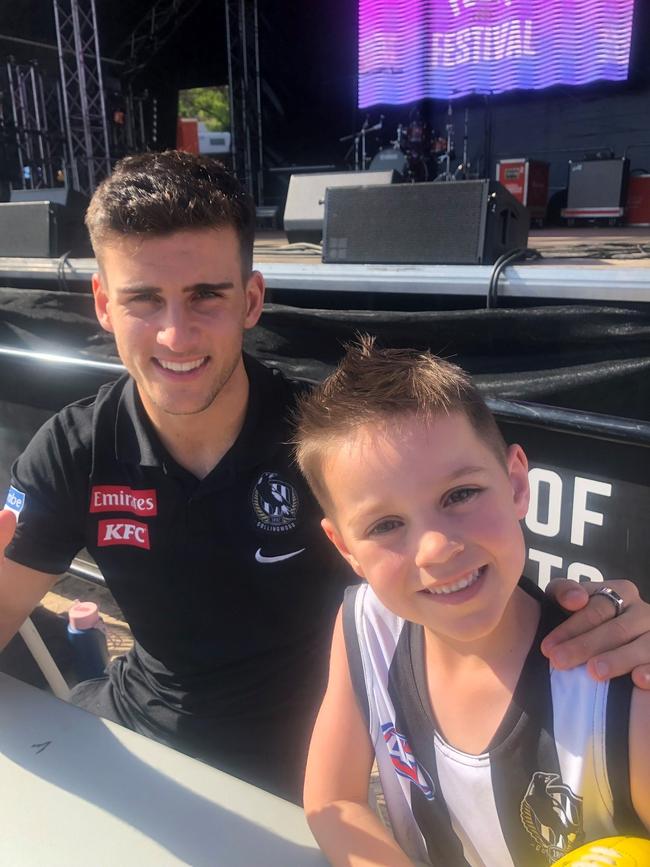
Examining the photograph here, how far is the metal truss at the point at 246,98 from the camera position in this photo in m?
10.6

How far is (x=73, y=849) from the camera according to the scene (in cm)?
79

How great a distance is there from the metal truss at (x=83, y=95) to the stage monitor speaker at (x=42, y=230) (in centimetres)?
730

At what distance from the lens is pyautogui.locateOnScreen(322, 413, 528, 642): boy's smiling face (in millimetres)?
818

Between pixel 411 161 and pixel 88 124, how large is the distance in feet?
16.3

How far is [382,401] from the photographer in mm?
930

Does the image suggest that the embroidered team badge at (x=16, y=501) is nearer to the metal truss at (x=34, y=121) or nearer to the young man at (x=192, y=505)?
the young man at (x=192, y=505)

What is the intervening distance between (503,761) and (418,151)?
10372 mm

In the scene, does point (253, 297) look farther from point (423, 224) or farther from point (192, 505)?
point (423, 224)

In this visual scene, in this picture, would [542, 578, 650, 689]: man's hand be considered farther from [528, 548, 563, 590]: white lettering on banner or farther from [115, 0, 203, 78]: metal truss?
[115, 0, 203, 78]: metal truss

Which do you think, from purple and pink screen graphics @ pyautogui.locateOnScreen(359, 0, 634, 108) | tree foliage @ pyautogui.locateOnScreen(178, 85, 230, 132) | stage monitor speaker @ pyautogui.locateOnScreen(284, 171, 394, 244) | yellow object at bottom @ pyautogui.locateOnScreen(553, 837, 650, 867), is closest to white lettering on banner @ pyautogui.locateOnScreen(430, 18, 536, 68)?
purple and pink screen graphics @ pyautogui.locateOnScreen(359, 0, 634, 108)

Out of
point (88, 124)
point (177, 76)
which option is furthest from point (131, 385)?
point (177, 76)

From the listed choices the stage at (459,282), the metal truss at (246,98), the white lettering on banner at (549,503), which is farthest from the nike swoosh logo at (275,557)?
the metal truss at (246,98)

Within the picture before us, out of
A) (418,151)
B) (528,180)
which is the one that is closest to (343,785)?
(528,180)

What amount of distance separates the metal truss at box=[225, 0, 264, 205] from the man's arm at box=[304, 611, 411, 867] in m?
10.6
